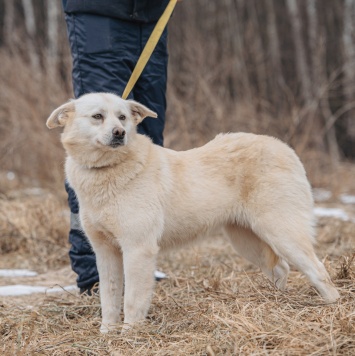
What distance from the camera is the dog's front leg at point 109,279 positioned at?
3.51 meters

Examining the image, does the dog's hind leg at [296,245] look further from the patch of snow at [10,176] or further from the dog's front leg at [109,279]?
the patch of snow at [10,176]

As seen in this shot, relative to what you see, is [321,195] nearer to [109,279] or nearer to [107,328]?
[109,279]

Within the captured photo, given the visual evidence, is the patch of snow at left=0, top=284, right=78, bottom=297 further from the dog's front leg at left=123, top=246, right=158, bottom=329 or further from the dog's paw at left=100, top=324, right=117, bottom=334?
the dog's front leg at left=123, top=246, right=158, bottom=329

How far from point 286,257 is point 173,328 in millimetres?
803

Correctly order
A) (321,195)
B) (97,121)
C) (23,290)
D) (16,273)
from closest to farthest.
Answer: (97,121), (23,290), (16,273), (321,195)

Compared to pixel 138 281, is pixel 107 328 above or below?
below

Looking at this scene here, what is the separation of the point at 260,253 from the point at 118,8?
1.78m

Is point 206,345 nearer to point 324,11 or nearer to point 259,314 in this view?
point 259,314

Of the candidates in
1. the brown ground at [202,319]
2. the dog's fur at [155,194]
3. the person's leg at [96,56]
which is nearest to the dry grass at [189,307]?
the brown ground at [202,319]

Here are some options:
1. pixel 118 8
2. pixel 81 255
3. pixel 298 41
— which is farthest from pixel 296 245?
pixel 298 41

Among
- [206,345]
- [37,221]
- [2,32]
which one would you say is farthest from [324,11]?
[206,345]

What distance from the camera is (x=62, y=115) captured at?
354 centimetres

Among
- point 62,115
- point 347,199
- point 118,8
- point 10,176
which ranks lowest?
point 347,199

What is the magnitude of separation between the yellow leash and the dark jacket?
11cm
